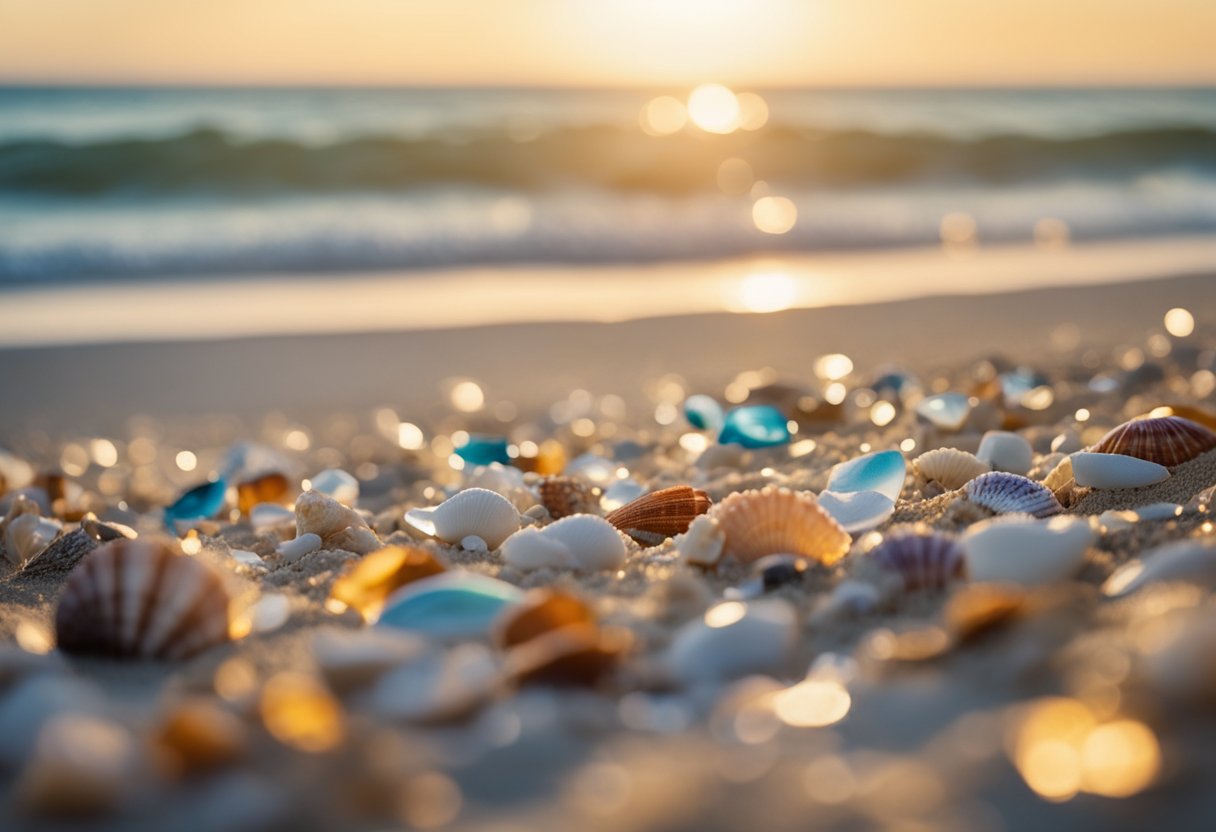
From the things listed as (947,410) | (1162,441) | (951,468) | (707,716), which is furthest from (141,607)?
(947,410)

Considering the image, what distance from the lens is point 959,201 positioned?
1048 centimetres

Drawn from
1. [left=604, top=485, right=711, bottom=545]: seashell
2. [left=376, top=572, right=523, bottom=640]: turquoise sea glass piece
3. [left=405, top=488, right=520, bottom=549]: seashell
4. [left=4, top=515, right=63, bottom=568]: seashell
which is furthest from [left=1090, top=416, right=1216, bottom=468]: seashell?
[left=4, top=515, right=63, bottom=568]: seashell

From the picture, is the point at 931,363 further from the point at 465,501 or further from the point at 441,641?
the point at 441,641

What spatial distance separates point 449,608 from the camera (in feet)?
4.35

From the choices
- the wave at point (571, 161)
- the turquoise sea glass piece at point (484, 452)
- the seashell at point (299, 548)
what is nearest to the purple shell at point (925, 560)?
the seashell at point (299, 548)

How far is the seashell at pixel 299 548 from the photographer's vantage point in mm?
1925

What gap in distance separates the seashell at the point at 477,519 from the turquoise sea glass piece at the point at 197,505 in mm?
866

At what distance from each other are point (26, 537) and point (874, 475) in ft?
5.44

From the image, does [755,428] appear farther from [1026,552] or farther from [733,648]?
[733,648]

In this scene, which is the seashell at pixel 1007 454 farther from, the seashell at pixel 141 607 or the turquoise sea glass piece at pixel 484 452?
the seashell at pixel 141 607

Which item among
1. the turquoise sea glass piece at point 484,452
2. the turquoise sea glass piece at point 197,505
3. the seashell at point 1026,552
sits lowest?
the seashell at point 1026,552

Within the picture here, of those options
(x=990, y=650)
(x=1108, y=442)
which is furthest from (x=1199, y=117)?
(x=990, y=650)

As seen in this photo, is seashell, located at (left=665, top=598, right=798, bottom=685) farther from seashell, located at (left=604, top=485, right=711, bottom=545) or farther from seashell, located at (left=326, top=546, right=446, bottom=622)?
seashell, located at (left=604, top=485, right=711, bottom=545)

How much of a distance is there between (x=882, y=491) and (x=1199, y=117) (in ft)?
55.3
